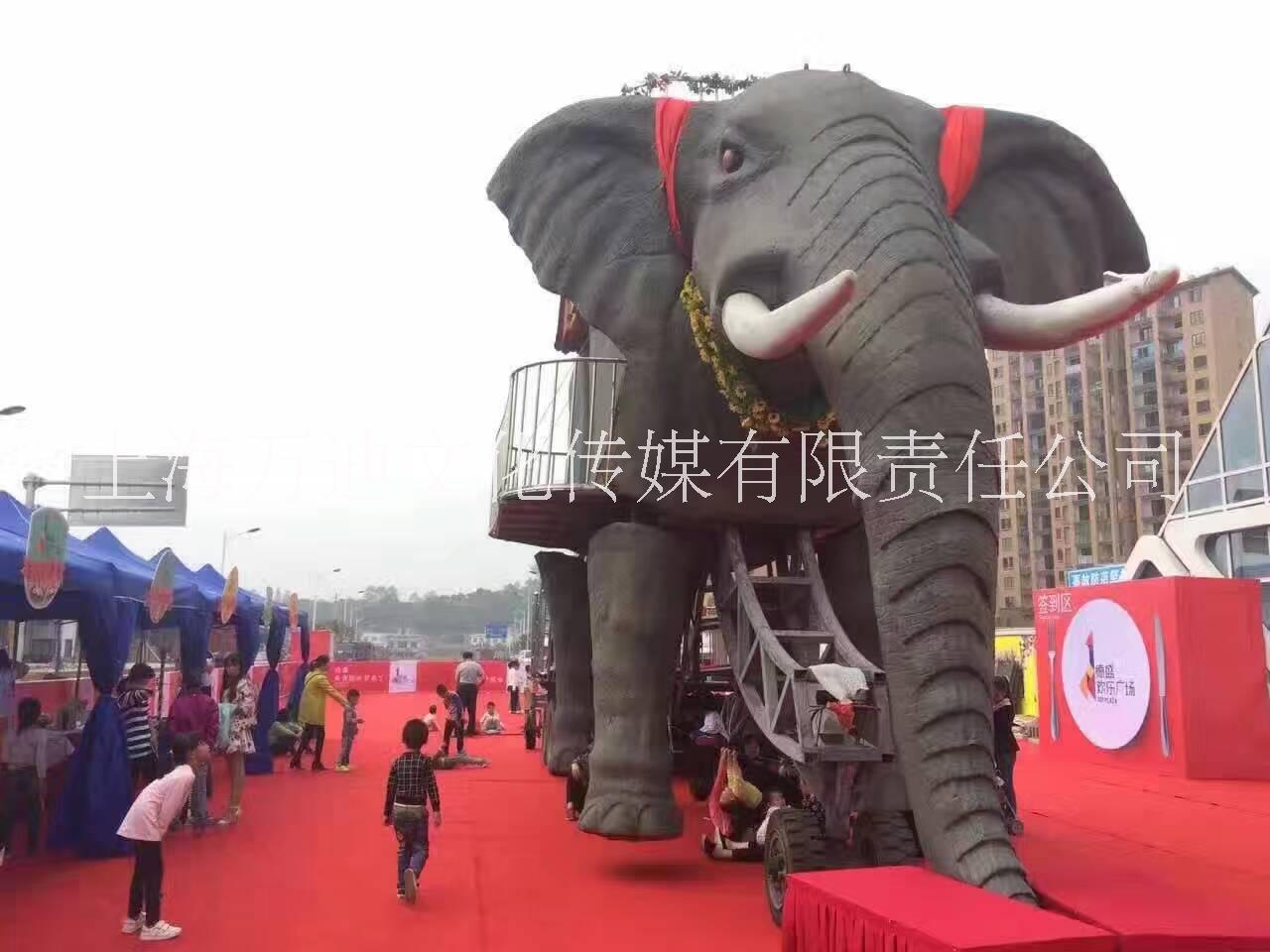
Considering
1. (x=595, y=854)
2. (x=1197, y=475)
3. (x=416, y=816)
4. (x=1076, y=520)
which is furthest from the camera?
(x=1076, y=520)

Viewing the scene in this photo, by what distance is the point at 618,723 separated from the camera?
21.6ft

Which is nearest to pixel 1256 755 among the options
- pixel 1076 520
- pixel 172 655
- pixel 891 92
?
pixel 891 92

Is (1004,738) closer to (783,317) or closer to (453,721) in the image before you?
(783,317)

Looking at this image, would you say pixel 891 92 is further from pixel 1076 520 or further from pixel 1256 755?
pixel 1076 520

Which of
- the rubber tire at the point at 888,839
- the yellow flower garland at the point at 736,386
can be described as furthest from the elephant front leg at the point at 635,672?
the rubber tire at the point at 888,839

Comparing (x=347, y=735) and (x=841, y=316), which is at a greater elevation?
(x=841, y=316)

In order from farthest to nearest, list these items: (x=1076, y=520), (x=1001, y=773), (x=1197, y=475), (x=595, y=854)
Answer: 1. (x=1076, y=520)
2. (x=1197, y=475)
3. (x=1001, y=773)
4. (x=595, y=854)

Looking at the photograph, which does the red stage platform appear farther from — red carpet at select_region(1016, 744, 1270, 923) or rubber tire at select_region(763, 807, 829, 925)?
rubber tire at select_region(763, 807, 829, 925)

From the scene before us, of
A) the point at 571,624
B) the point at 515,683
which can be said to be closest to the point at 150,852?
the point at 571,624

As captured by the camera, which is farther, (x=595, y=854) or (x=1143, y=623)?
(x=1143, y=623)

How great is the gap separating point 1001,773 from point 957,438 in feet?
16.6

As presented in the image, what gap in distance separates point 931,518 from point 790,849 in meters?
2.02

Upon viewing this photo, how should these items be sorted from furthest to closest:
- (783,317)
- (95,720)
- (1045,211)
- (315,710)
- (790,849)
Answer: (315,710) → (95,720) → (1045,211) → (790,849) → (783,317)

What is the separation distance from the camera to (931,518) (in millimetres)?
4066
